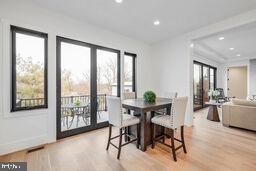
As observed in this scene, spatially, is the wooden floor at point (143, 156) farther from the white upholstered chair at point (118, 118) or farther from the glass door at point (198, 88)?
the glass door at point (198, 88)

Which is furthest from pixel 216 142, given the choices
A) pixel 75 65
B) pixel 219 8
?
pixel 75 65

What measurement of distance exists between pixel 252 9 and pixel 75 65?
4007 mm

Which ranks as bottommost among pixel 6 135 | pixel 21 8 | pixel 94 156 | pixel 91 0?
pixel 94 156

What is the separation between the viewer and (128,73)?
4555mm

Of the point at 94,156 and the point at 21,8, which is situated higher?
the point at 21,8

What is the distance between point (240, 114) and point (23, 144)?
16.7 ft

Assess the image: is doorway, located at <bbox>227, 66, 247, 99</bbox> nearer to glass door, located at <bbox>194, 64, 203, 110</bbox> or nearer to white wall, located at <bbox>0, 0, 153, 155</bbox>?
glass door, located at <bbox>194, 64, 203, 110</bbox>

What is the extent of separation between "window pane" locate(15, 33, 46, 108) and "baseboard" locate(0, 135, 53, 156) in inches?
25.7

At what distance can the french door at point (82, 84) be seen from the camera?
10.4 feet

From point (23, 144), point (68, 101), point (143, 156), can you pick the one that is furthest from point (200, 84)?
point (23, 144)

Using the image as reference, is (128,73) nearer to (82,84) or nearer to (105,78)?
(105,78)

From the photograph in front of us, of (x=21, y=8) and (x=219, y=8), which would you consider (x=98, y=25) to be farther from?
(x=219, y=8)

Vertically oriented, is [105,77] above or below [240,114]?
above

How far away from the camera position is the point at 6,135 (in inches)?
93.5
